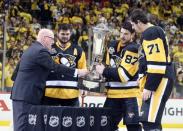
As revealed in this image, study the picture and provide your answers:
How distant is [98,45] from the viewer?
A: 6418 mm

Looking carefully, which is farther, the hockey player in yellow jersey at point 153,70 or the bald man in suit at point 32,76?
the bald man in suit at point 32,76

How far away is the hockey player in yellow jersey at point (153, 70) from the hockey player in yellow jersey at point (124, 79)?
0.50m

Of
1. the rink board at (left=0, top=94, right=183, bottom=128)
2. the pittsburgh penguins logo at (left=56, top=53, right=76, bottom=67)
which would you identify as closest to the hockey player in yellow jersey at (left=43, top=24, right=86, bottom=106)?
the pittsburgh penguins logo at (left=56, top=53, right=76, bottom=67)

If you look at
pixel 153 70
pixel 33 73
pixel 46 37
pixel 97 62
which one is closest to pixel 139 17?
pixel 153 70

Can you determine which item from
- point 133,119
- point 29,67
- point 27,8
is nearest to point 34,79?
point 29,67

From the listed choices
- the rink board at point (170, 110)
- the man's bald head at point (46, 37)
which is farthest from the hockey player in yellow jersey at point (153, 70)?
the rink board at point (170, 110)

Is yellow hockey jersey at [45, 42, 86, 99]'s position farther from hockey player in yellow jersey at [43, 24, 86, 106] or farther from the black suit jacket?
the black suit jacket

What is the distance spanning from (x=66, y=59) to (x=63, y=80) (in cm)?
26

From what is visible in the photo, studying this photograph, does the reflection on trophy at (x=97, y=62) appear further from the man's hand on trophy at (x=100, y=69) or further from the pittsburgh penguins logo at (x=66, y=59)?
Result: the pittsburgh penguins logo at (x=66, y=59)

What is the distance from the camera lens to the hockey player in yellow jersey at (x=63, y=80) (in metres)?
7.15

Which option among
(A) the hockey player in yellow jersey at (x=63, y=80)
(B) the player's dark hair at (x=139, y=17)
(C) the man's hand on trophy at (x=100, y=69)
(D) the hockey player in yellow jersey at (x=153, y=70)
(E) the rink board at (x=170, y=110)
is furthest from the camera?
(E) the rink board at (x=170, y=110)

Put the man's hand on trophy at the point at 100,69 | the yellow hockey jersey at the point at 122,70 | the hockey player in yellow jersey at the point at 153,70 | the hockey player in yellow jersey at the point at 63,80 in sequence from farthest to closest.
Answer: the hockey player in yellow jersey at the point at 63,80 → the yellow hockey jersey at the point at 122,70 → the man's hand on trophy at the point at 100,69 → the hockey player in yellow jersey at the point at 153,70

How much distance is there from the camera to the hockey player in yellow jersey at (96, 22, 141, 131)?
6828mm

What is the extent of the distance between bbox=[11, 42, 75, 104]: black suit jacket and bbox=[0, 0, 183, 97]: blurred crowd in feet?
13.6
